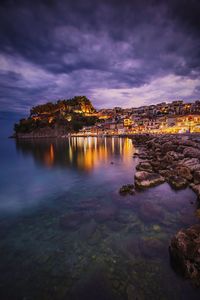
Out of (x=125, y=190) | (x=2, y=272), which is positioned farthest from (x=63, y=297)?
(x=125, y=190)

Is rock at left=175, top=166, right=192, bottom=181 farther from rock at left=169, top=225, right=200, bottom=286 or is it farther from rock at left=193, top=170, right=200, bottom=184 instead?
rock at left=169, top=225, right=200, bottom=286

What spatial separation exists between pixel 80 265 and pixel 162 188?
7.08 metres

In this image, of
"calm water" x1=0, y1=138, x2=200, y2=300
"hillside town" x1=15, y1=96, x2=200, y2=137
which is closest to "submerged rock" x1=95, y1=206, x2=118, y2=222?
"calm water" x1=0, y1=138, x2=200, y2=300

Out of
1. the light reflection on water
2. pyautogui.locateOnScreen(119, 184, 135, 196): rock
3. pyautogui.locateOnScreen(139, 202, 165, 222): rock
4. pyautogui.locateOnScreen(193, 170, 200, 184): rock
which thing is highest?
pyautogui.locateOnScreen(193, 170, 200, 184): rock

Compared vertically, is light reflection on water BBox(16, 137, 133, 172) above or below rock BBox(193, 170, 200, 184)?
below

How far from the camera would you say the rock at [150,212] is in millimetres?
6977

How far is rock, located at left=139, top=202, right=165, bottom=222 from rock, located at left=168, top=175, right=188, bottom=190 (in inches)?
113

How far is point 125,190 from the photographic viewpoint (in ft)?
33.0

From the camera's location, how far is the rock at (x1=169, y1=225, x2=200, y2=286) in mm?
4008

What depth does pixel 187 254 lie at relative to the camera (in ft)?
13.6

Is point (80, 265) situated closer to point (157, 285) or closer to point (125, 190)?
point (157, 285)

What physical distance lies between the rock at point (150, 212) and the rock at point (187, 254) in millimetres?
2281

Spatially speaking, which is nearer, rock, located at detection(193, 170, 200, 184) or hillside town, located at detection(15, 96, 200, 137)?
rock, located at detection(193, 170, 200, 184)

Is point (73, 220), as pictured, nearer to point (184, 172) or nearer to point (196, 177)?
point (196, 177)
